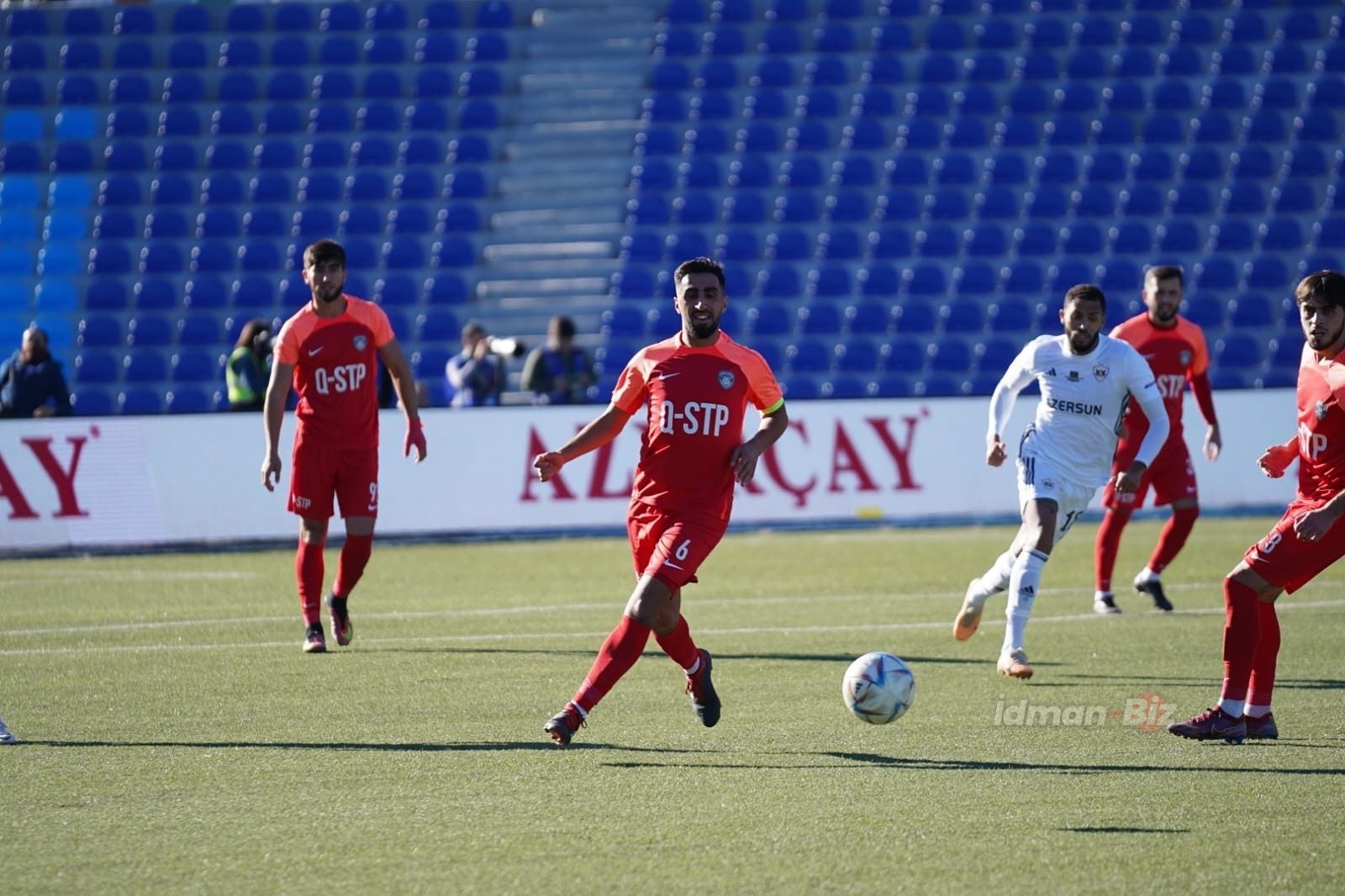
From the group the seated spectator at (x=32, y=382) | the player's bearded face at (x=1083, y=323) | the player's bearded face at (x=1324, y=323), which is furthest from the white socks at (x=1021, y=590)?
the seated spectator at (x=32, y=382)

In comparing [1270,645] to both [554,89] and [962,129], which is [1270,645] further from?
[554,89]

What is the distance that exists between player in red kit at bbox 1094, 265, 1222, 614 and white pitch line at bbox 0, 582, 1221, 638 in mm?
985

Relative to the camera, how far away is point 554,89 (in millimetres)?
26234

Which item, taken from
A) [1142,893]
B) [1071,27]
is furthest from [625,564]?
[1071,27]

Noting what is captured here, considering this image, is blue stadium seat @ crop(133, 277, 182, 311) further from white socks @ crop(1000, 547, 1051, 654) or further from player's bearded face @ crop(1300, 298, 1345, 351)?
player's bearded face @ crop(1300, 298, 1345, 351)

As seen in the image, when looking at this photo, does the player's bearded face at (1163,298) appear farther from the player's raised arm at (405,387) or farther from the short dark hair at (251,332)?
the short dark hair at (251,332)

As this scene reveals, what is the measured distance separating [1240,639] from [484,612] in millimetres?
6304

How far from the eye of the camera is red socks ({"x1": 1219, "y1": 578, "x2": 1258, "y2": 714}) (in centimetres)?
763

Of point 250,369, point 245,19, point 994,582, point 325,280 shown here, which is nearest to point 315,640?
point 325,280

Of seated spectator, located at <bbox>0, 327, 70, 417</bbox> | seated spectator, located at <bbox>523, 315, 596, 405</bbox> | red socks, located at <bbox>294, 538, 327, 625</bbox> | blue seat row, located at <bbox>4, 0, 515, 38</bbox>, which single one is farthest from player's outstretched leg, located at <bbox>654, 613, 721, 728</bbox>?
blue seat row, located at <bbox>4, 0, 515, 38</bbox>

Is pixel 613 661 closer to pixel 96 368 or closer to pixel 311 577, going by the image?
pixel 311 577

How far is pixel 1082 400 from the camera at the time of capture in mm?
10109

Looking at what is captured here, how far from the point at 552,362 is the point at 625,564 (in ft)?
12.2

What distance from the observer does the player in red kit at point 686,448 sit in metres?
7.55
